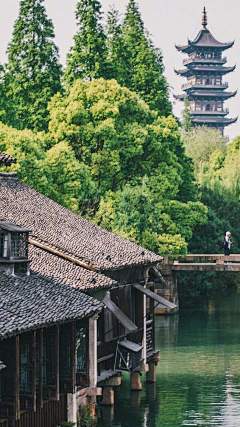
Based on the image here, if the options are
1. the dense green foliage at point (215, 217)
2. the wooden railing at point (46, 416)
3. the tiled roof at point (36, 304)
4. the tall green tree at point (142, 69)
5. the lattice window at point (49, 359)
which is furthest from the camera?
the dense green foliage at point (215, 217)

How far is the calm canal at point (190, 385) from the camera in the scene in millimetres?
27625

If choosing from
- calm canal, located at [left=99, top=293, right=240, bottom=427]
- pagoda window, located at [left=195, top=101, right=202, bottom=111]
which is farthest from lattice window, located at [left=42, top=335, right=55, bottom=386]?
pagoda window, located at [left=195, top=101, right=202, bottom=111]

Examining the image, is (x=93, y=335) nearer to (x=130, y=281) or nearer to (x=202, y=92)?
(x=130, y=281)

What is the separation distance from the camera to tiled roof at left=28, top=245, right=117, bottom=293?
950 inches

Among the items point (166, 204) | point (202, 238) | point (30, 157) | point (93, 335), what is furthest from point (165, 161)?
point (93, 335)

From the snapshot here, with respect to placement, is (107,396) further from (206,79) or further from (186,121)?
(206,79)

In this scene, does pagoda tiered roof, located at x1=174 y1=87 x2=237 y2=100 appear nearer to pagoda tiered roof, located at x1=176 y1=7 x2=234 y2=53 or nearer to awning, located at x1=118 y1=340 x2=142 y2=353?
pagoda tiered roof, located at x1=176 y1=7 x2=234 y2=53

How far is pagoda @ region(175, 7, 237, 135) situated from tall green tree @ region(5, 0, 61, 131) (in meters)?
56.7

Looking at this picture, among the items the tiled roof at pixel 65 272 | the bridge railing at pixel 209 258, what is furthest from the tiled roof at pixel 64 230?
the bridge railing at pixel 209 258

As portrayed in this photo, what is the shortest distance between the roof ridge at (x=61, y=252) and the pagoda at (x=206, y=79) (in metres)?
84.6

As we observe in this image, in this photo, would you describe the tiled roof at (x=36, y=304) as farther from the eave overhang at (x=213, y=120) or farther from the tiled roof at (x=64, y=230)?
the eave overhang at (x=213, y=120)

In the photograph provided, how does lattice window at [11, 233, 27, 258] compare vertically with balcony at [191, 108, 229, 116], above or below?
below

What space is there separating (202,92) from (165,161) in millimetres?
59037

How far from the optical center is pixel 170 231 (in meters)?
53.2
